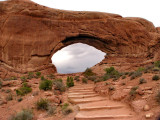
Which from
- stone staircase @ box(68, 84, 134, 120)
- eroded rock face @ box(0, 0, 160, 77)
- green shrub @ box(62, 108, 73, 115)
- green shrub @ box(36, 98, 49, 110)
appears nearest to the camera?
stone staircase @ box(68, 84, 134, 120)

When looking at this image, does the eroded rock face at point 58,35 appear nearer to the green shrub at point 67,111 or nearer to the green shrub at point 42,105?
the green shrub at point 42,105

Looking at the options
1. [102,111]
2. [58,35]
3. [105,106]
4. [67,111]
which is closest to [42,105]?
[67,111]

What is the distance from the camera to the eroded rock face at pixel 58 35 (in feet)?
61.0

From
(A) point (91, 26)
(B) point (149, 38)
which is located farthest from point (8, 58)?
(B) point (149, 38)

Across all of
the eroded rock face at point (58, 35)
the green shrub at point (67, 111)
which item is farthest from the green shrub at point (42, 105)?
the eroded rock face at point (58, 35)

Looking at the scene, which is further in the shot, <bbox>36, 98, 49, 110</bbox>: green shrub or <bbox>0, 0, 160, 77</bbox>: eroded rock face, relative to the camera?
<bbox>0, 0, 160, 77</bbox>: eroded rock face

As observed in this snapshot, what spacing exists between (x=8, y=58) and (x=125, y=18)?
18.7m

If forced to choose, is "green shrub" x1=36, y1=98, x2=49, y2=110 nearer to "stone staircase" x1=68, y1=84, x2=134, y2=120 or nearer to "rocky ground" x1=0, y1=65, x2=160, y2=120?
"rocky ground" x1=0, y1=65, x2=160, y2=120

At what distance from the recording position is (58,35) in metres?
21.2

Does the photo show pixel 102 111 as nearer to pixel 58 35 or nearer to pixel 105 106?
pixel 105 106

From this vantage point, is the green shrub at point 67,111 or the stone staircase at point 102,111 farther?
the green shrub at point 67,111

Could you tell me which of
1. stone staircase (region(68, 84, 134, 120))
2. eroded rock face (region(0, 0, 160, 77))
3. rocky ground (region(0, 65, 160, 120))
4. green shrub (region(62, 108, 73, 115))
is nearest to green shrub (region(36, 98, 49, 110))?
rocky ground (region(0, 65, 160, 120))

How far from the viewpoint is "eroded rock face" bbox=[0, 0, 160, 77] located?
18578 mm

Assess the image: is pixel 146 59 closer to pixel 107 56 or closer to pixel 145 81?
pixel 107 56
